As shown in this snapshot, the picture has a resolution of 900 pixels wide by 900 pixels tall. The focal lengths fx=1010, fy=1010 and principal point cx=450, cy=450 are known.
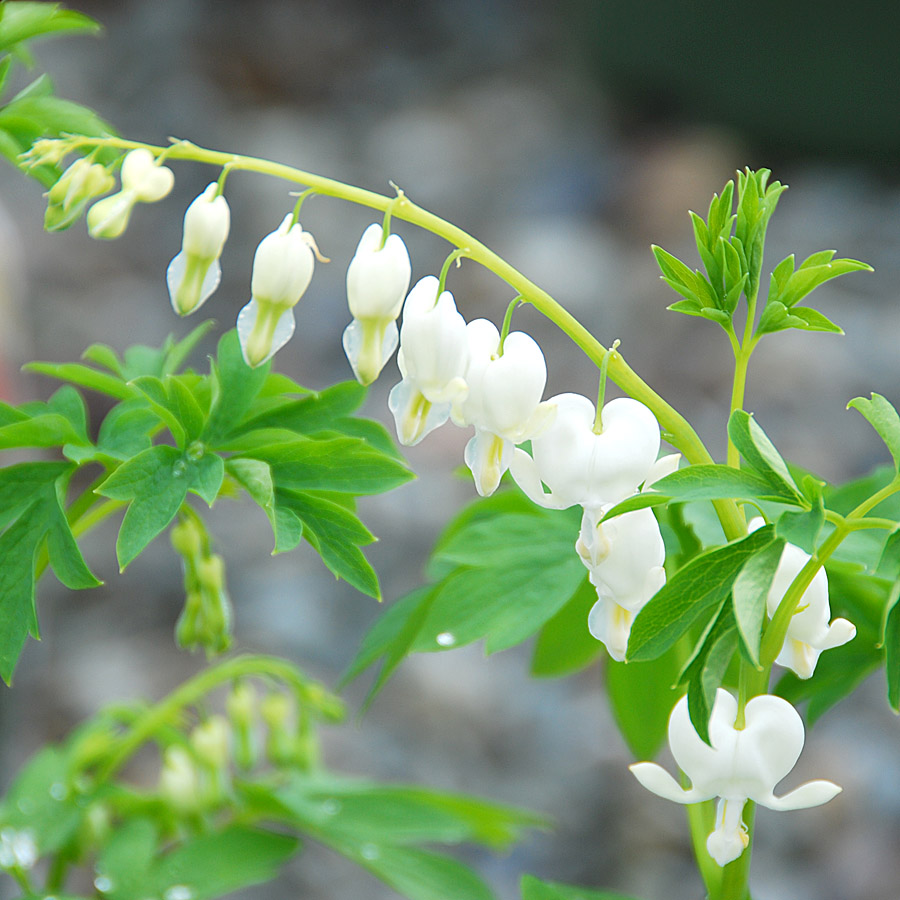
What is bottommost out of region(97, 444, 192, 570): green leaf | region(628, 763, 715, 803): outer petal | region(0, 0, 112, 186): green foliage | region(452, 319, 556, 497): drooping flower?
region(628, 763, 715, 803): outer petal

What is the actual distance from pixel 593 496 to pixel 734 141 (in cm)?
361

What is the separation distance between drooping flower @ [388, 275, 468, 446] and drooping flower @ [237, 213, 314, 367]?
2.8 inches

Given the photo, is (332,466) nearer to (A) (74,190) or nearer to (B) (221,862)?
(A) (74,190)

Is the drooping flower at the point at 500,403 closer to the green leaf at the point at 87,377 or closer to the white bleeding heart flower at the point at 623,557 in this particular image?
the white bleeding heart flower at the point at 623,557

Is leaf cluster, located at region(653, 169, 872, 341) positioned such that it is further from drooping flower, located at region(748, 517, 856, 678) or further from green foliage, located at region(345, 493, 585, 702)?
green foliage, located at region(345, 493, 585, 702)

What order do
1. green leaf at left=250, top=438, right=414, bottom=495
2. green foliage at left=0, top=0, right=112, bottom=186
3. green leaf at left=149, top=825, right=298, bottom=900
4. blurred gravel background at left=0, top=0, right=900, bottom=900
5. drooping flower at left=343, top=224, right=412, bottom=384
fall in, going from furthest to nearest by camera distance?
blurred gravel background at left=0, top=0, right=900, bottom=900
green leaf at left=149, top=825, right=298, bottom=900
green foliage at left=0, top=0, right=112, bottom=186
green leaf at left=250, top=438, right=414, bottom=495
drooping flower at left=343, top=224, right=412, bottom=384

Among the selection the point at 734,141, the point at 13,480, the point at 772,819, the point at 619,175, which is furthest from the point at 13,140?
the point at 734,141

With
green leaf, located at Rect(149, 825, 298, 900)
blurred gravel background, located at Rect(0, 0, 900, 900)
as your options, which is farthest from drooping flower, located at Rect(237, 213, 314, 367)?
blurred gravel background, located at Rect(0, 0, 900, 900)

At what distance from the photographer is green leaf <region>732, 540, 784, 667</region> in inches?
20.5

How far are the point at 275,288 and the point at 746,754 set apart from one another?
1.33 feet

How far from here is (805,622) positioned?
2.10ft

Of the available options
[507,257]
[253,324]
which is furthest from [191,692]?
[507,257]

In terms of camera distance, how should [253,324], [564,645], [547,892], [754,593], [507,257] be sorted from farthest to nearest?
[507,257]
[564,645]
[547,892]
[253,324]
[754,593]

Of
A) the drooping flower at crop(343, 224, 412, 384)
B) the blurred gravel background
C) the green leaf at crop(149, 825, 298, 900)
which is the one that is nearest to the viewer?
the drooping flower at crop(343, 224, 412, 384)
